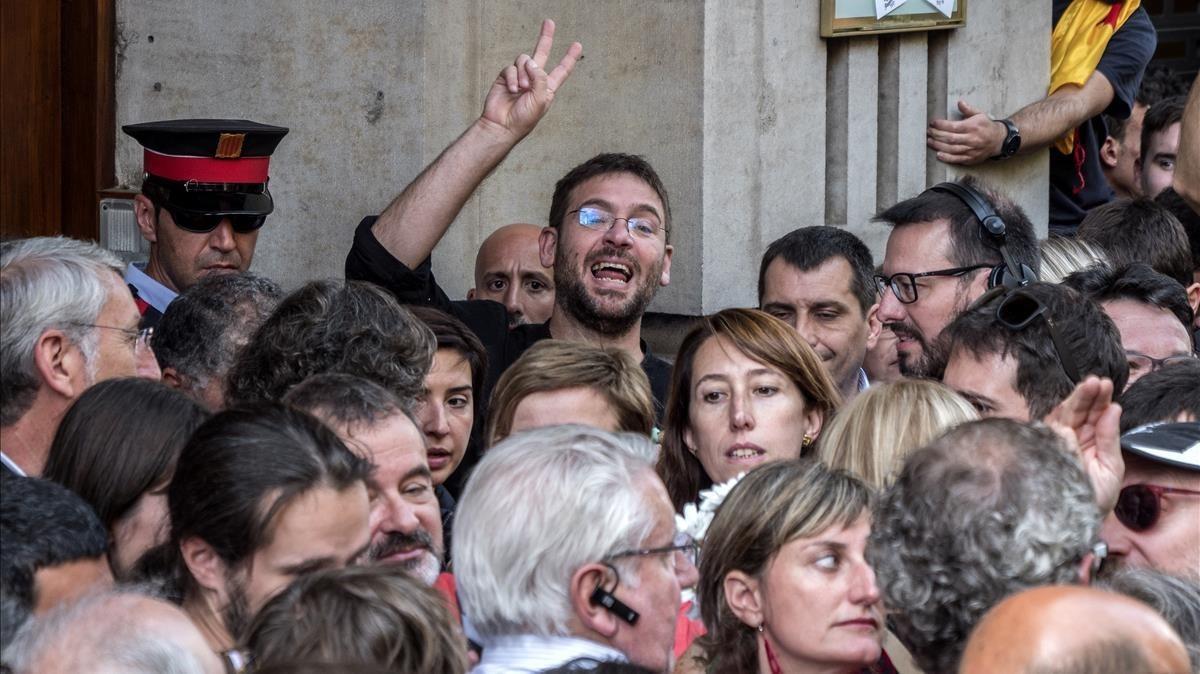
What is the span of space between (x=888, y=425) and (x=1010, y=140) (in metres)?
2.87

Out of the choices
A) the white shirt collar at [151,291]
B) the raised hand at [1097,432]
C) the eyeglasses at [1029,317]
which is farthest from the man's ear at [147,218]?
the raised hand at [1097,432]

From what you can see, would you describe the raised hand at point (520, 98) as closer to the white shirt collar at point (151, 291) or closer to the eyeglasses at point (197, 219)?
the eyeglasses at point (197, 219)

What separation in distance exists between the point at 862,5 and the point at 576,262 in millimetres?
1737

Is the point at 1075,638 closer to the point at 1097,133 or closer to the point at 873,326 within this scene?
the point at 873,326

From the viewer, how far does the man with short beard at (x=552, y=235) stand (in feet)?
16.3

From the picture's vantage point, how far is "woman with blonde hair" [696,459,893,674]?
3.16m

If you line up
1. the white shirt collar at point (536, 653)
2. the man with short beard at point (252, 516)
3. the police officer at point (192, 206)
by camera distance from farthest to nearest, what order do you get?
the police officer at point (192, 206), the man with short beard at point (252, 516), the white shirt collar at point (536, 653)

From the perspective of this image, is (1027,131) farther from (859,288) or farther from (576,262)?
(576,262)

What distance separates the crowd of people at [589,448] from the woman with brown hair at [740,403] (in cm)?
1

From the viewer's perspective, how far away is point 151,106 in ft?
20.0

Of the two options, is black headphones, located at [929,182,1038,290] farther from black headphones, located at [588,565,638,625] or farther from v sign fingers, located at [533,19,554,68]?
black headphones, located at [588,565,638,625]

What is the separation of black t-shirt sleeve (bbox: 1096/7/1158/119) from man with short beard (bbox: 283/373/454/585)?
4.07 metres

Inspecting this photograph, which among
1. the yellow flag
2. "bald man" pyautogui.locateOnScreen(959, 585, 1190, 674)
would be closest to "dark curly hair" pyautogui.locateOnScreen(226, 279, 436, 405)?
"bald man" pyautogui.locateOnScreen(959, 585, 1190, 674)

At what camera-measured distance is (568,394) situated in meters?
4.30
